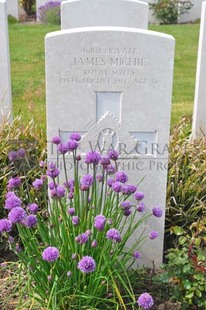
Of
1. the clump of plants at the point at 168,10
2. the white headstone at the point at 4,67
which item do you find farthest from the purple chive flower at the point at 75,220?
the clump of plants at the point at 168,10

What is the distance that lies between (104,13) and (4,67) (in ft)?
3.44

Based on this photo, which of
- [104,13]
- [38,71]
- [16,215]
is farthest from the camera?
[38,71]

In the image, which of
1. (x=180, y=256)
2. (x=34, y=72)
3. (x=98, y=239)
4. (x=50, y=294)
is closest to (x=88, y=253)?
(x=98, y=239)

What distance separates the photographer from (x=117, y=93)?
9.62 ft

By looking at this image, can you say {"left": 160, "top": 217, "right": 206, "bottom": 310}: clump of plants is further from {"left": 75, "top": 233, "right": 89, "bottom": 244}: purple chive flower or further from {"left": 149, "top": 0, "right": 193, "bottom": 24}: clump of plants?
{"left": 149, "top": 0, "right": 193, "bottom": 24}: clump of plants

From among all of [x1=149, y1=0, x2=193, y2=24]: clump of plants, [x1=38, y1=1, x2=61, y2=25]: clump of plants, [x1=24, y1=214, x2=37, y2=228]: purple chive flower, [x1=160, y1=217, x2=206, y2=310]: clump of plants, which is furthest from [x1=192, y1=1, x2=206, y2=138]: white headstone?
[x1=149, y1=0, x2=193, y2=24]: clump of plants

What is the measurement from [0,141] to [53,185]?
1.40 m

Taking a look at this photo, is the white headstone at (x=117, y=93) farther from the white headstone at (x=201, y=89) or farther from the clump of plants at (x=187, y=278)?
the white headstone at (x=201, y=89)

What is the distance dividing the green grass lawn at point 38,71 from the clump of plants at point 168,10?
1.65m

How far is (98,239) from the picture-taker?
8.39 feet

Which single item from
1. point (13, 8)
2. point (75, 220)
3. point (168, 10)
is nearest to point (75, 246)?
point (75, 220)

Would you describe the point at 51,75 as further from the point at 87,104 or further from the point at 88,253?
the point at 88,253

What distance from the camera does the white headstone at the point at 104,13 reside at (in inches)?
177

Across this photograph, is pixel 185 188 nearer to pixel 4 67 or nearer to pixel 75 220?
pixel 75 220
